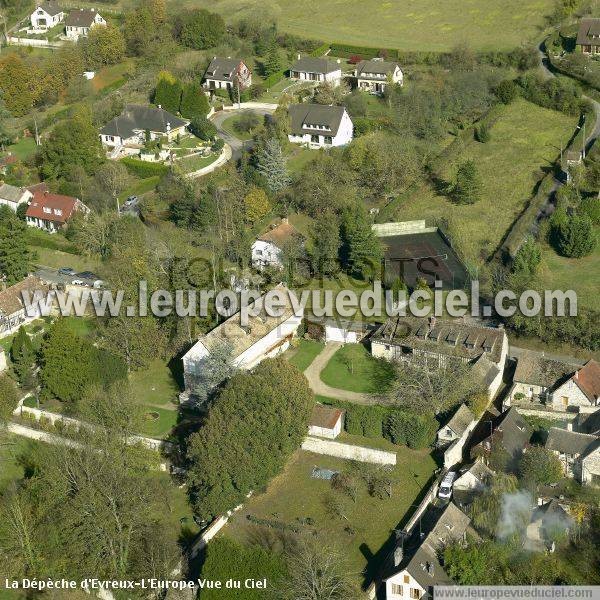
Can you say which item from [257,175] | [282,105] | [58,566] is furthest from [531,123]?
[58,566]

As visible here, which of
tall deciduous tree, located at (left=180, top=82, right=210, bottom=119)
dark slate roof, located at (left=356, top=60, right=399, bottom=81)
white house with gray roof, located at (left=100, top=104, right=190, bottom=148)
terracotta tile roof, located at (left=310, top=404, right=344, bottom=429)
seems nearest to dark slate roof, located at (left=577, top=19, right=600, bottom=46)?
dark slate roof, located at (left=356, top=60, right=399, bottom=81)

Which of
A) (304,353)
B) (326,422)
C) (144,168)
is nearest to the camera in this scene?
(326,422)

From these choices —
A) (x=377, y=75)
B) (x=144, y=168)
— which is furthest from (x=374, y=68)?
(x=144, y=168)

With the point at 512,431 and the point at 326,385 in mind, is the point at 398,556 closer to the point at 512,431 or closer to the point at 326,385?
the point at 512,431

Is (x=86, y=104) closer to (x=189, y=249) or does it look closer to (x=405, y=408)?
(x=189, y=249)

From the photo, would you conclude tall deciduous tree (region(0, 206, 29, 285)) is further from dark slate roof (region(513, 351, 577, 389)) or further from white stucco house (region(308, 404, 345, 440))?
dark slate roof (region(513, 351, 577, 389))
